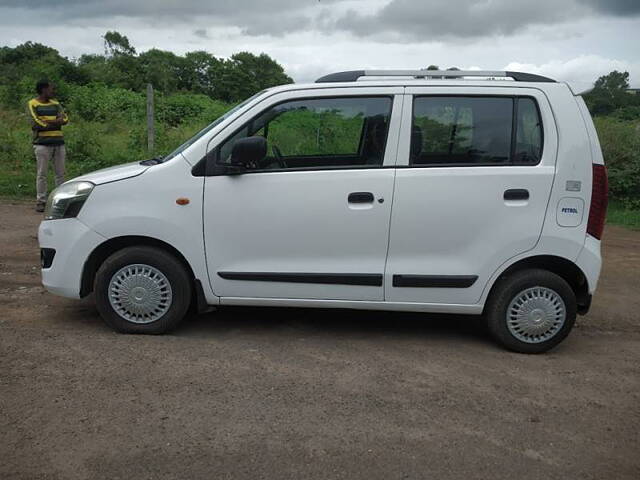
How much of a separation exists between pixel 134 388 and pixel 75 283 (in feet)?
4.26

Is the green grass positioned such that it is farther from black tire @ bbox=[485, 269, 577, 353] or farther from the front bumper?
the front bumper

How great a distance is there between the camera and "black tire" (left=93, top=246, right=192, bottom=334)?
485 centimetres

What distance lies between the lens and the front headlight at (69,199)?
485 cm

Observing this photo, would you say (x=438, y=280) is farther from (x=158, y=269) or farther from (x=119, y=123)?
(x=119, y=123)

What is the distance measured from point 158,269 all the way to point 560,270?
3.00 metres

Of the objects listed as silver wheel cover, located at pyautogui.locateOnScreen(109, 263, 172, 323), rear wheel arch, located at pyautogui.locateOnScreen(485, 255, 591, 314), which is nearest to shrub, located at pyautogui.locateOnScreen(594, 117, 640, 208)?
rear wheel arch, located at pyautogui.locateOnScreen(485, 255, 591, 314)

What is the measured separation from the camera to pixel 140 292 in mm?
4910

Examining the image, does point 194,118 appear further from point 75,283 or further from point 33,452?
point 33,452

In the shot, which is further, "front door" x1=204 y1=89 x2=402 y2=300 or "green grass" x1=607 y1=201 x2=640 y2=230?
"green grass" x1=607 y1=201 x2=640 y2=230

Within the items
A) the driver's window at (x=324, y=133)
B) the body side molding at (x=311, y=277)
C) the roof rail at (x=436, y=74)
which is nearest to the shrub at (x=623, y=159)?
the roof rail at (x=436, y=74)

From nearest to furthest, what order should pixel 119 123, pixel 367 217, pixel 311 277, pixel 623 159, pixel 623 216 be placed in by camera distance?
1. pixel 367 217
2. pixel 311 277
3. pixel 623 216
4. pixel 623 159
5. pixel 119 123

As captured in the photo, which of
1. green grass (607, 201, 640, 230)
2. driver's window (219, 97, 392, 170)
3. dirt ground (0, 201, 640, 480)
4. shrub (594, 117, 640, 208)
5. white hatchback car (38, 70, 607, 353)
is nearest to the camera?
dirt ground (0, 201, 640, 480)

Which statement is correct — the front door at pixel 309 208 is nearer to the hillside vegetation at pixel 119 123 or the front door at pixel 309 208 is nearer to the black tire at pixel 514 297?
the black tire at pixel 514 297

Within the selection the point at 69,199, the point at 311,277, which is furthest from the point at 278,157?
the point at 69,199
